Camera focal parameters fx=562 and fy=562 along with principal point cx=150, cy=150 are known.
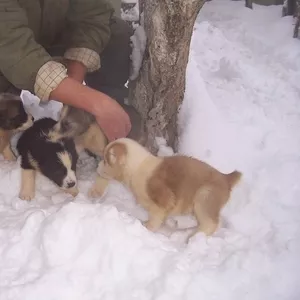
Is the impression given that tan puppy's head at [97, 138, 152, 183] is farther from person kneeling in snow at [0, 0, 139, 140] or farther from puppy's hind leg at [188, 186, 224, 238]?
puppy's hind leg at [188, 186, 224, 238]

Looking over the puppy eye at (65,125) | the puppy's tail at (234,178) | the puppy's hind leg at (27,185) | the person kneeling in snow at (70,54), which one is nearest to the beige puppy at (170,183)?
the puppy's tail at (234,178)

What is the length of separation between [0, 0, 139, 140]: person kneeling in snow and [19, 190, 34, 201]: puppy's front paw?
500 mm

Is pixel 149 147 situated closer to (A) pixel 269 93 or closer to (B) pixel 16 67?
(B) pixel 16 67

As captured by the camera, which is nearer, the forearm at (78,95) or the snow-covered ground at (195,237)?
the snow-covered ground at (195,237)

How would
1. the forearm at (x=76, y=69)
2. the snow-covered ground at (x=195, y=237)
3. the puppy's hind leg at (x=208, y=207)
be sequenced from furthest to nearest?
the forearm at (x=76, y=69) < the puppy's hind leg at (x=208, y=207) < the snow-covered ground at (x=195, y=237)

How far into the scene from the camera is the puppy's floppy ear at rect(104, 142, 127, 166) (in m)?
2.56

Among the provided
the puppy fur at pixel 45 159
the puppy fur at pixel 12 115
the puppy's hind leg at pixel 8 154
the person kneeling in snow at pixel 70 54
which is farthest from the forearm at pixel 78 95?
the puppy's hind leg at pixel 8 154

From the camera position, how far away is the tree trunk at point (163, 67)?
2768 millimetres

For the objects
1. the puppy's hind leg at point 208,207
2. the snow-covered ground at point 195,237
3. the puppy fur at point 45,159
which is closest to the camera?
the snow-covered ground at point 195,237

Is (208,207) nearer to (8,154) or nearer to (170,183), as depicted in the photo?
(170,183)

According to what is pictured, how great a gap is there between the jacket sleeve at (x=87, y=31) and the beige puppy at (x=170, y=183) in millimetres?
711

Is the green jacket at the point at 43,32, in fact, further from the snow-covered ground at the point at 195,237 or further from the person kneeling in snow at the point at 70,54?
the snow-covered ground at the point at 195,237

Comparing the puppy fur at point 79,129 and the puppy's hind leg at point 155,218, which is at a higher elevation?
the puppy fur at point 79,129

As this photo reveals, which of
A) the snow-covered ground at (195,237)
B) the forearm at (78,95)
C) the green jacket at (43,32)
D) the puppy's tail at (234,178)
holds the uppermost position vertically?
the green jacket at (43,32)
